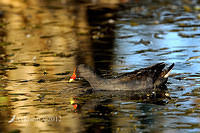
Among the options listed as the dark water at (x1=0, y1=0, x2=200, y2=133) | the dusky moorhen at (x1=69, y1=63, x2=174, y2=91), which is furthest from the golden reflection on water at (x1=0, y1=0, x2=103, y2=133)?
the dusky moorhen at (x1=69, y1=63, x2=174, y2=91)

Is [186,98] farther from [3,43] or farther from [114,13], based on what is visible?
[114,13]

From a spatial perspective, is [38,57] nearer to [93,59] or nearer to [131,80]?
[93,59]

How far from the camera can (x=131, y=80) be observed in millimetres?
10664

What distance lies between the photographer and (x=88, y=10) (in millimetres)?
24359

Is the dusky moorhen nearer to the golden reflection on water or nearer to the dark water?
the dark water

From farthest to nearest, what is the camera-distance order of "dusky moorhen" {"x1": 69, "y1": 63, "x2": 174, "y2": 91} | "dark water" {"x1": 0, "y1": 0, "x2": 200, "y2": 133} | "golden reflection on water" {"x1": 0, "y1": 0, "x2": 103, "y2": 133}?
"dusky moorhen" {"x1": 69, "y1": 63, "x2": 174, "y2": 91} < "golden reflection on water" {"x1": 0, "y1": 0, "x2": 103, "y2": 133} < "dark water" {"x1": 0, "y1": 0, "x2": 200, "y2": 133}

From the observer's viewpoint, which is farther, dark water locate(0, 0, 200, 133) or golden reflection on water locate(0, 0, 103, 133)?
golden reflection on water locate(0, 0, 103, 133)

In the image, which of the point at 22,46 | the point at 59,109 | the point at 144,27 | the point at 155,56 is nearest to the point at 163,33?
the point at 144,27

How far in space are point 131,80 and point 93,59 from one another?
392 centimetres

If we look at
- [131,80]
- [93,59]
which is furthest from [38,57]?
[131,80]

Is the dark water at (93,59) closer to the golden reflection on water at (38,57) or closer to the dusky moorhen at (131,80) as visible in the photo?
the golden reflection on water at (38,57)

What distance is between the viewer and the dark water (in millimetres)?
8719

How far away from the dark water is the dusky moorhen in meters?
0.27

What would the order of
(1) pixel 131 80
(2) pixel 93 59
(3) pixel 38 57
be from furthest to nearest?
1. (3) pixel 38 57
2. (2) pixel 93 59
3. (1) pixel 131 80
